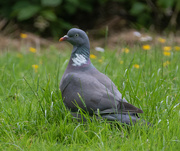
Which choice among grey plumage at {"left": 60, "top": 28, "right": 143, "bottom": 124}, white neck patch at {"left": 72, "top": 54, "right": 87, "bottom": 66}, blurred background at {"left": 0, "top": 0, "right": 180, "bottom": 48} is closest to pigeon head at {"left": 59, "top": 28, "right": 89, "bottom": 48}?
grey plumage at {"left": 60, "top": 28, "right": 143, "bottom": 124}

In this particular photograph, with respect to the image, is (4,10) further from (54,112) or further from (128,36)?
(54,112)

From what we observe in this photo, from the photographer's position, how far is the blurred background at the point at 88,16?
7.59m

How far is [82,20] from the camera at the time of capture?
8680mm

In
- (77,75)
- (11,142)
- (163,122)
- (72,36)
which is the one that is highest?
(72,36)

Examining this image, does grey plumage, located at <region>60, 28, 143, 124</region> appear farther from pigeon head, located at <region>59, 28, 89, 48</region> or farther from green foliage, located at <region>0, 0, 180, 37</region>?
green foliage, located at <region>0, 0, 180, 37</region>

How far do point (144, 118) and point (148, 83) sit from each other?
2.33ft

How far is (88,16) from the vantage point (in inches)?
345

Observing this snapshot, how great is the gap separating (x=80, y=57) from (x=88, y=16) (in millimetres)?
5601

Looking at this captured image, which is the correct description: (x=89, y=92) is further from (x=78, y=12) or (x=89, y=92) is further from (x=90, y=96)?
(x=78, y=12)

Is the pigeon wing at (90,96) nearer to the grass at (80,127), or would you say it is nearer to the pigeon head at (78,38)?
the grass at (80,127)

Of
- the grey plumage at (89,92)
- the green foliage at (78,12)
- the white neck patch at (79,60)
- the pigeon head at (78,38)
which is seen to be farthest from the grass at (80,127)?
the green foliage at (78,12)

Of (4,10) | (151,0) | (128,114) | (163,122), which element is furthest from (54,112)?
(151,0)

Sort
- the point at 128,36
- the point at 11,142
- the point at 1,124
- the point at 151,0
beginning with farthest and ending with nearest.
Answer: the point at 151,0
the point at 128,36
the point at 1,124
the point at 11,142

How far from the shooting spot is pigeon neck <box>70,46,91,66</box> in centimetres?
331
